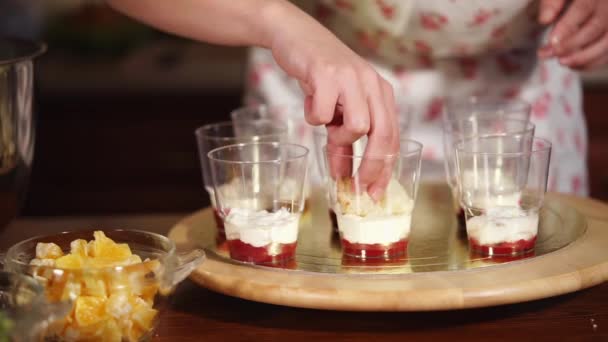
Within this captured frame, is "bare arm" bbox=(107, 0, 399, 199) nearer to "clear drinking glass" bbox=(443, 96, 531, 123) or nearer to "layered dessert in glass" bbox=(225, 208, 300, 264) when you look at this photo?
"layered dessert in glass" bbox=(225, 208, 300, 264)

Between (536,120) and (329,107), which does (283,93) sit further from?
(329,107)

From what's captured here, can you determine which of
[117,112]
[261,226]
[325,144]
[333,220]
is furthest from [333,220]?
[117,112]

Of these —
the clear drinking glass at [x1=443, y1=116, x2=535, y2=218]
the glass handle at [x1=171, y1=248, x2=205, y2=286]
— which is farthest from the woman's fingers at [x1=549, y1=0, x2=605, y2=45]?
the glass handle at [x1=171, y1=248, x2=205, y2=286]

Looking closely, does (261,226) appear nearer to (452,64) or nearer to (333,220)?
(333,220)

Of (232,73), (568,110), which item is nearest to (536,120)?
(568,110)

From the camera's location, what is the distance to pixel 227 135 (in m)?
1.71

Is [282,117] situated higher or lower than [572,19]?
lower

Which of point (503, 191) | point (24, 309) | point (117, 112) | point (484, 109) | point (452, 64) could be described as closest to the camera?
point (24, 309)

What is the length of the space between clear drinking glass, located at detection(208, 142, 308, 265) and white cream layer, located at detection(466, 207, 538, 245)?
0.92 ft

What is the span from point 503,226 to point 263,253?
0.37 metres

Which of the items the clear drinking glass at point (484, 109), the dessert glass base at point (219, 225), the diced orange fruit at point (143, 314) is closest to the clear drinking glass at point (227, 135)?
the dessert glass base at point (219, 225)

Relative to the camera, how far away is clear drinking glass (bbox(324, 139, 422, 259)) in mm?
1434

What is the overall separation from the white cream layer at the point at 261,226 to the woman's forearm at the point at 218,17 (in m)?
0.26

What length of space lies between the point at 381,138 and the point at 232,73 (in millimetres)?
2416
